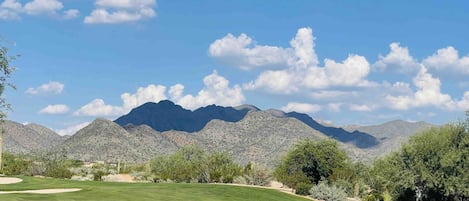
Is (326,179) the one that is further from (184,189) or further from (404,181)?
(184,189)

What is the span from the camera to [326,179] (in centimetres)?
6812

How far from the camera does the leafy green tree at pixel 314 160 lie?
69.5 m

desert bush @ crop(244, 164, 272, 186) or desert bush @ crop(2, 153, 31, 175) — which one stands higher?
desert bush @ crop(2, 153, 31, 175)

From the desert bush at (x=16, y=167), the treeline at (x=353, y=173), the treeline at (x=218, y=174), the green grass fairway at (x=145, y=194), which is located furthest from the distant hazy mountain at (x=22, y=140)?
the green grass fairway at (x=145, y=194)

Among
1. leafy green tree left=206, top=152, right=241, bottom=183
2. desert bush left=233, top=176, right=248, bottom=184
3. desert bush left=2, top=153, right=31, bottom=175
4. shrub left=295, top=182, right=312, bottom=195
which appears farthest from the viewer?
desert bush left=2, top=153, right=31, bottom=175

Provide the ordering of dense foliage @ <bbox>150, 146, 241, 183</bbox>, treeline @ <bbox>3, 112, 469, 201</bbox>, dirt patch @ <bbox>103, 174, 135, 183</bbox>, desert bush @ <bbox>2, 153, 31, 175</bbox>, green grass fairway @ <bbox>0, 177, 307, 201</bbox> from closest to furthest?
green grass fairway @ <bbox>0, 177, 307, 201</bbox> → treeline @ <bbox>3, 112, 469, 201</bbox> → dense foliage @ <bbox>150, 146, 241, 183</bbox> → dirt patch @ <bbox>103, 174, 135, 183</bbox> → desert bush @ <bbox>2, 153, 31, 175</bbox>

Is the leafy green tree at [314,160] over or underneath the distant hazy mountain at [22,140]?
underneath

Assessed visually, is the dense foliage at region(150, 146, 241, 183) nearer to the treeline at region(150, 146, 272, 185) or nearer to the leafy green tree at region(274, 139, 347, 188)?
the treeline at region(150, 146, 272, 185)

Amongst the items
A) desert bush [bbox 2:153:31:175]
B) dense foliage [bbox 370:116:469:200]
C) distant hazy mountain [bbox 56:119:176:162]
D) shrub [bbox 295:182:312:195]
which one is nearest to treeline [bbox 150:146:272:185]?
shrub [bbox 295:182:312:195]

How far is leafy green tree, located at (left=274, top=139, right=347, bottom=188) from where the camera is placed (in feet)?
228

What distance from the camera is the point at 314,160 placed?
7000cm

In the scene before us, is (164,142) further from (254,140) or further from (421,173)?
(421,173)

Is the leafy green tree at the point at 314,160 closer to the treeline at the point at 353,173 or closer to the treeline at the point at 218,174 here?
the treeline at the point at 353,173

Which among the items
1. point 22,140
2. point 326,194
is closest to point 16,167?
point 326,194
